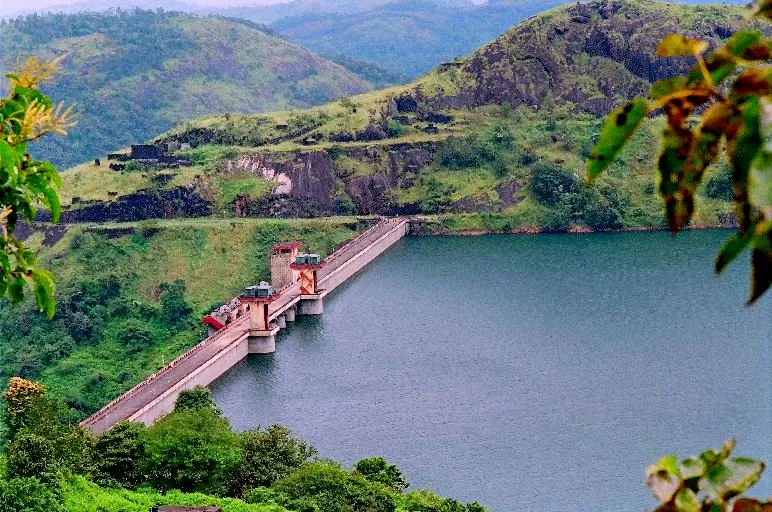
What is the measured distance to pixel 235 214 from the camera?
50.2 metres

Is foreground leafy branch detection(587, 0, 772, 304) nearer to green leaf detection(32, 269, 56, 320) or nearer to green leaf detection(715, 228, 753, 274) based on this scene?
green leaf detection(715, 228, 753, 274)

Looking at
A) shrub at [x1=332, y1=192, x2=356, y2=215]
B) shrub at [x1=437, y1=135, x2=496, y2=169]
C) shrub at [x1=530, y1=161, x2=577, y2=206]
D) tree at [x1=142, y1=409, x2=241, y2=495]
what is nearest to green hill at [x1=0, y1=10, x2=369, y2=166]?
shrub at [x1=332, y1=192, x2=356, y2=215]

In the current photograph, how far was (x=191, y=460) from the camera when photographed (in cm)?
2119

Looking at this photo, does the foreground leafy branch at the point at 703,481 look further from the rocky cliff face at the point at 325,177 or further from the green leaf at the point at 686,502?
the rocky cliff face at the point at 325,177

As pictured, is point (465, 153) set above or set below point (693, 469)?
below

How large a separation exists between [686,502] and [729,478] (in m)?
0.08

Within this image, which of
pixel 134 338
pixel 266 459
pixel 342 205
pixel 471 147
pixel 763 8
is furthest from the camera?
pixel 471 147

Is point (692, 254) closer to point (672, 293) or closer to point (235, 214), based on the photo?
point (672, 293)

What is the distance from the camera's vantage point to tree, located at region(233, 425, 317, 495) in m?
21.3

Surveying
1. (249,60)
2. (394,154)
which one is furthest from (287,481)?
(249,60)

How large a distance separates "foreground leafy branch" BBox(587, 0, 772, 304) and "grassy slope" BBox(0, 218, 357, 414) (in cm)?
3020

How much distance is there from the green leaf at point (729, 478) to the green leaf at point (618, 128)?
20.4 inches

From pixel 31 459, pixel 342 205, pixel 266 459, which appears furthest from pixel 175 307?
pixel 31 459

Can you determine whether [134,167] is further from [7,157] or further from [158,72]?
[158,72]
